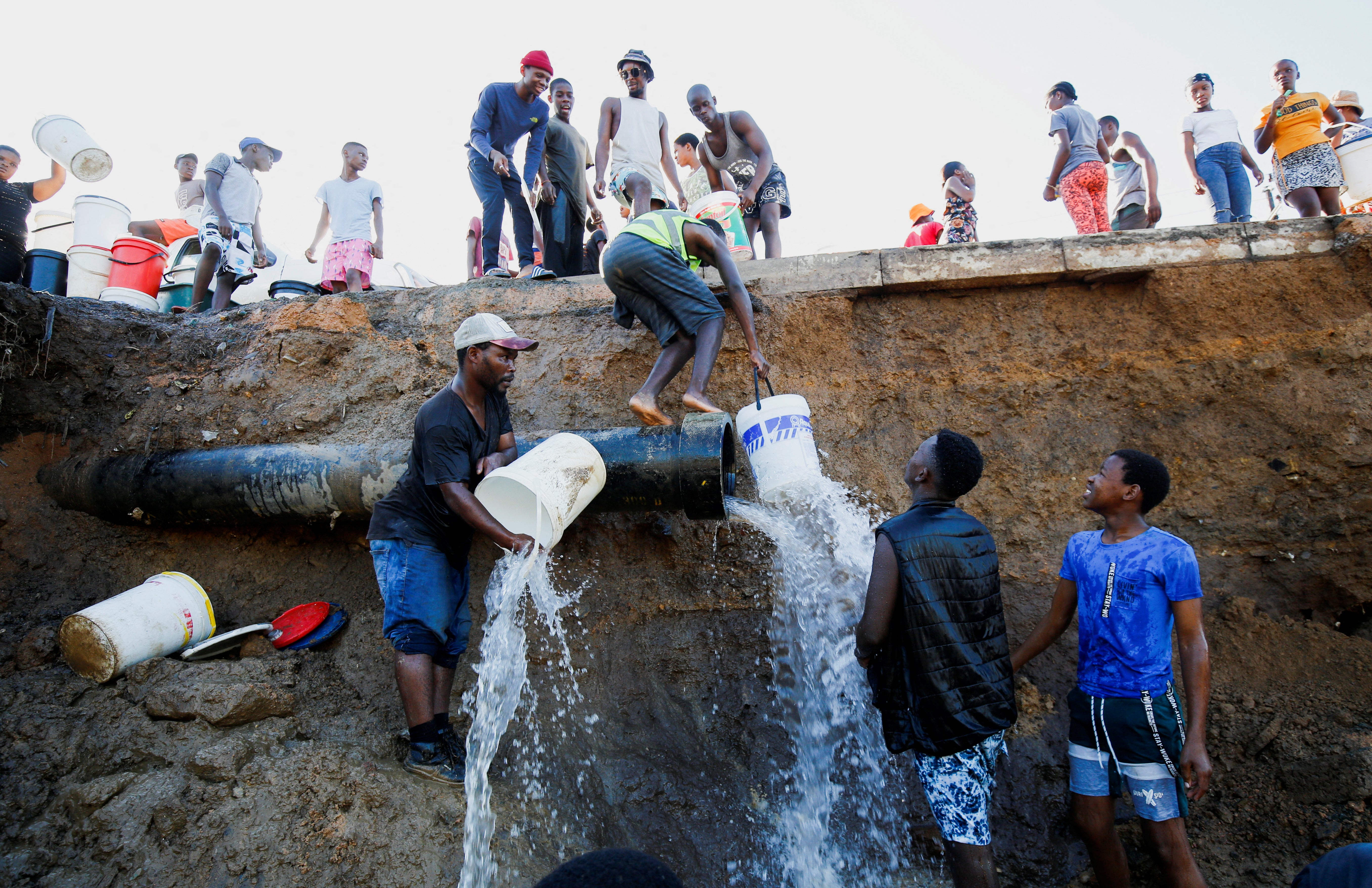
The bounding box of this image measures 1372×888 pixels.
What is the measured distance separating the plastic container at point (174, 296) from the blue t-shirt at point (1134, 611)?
6.53m

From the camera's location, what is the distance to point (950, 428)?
3.72m

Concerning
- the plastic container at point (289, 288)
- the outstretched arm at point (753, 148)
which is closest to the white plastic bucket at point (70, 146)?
the plastic container at point (289, 288)

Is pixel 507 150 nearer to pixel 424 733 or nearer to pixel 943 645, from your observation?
pixel 424 733

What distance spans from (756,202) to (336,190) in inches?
A: 125

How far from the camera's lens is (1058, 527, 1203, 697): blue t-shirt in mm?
2277

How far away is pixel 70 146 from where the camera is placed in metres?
6.29

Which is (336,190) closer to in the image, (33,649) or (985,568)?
(33,649)

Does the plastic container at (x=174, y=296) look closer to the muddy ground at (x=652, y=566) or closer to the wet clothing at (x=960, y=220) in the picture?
the muddy ground at (x=652, y=566)

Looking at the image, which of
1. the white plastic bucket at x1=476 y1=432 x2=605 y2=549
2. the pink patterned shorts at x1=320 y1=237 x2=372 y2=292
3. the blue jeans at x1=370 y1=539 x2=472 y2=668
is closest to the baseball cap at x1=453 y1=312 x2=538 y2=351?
the white plastic bucket at x1=476 y1=432 x2=605 y2=549

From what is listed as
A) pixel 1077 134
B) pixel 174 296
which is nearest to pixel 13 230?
pixel 174 296

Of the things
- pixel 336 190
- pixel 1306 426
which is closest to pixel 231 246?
pixel 336 190

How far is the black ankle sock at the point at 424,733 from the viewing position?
8.92 feet

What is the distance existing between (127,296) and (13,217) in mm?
783

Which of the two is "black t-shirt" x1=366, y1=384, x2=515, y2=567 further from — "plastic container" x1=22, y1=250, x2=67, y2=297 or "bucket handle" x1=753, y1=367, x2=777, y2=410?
"plastic container" x1=22, y1=250, x2=67, y2=297
